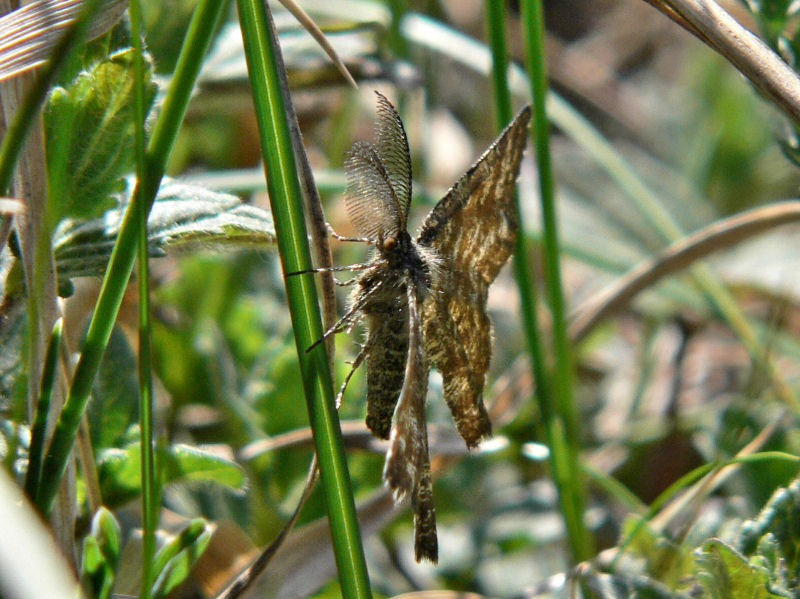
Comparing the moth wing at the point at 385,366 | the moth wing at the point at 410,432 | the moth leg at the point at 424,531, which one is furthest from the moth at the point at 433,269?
the moth leg at the point at 424,531

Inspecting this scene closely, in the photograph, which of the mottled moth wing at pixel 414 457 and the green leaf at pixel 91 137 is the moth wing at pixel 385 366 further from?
the green leaf at pixel 91 137

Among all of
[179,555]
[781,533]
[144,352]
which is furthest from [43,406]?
[781,533]

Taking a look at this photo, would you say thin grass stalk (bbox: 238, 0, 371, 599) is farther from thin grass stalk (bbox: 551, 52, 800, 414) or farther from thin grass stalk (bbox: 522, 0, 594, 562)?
thin grass stalk (bbox: 551, 52, 800, 414)

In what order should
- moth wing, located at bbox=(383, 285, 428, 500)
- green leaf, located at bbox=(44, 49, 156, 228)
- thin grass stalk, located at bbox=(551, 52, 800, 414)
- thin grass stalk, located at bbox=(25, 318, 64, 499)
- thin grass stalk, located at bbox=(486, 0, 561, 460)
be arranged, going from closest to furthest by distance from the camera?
moth wing, located at bbox=(383, 285, 428, 500), thin grass stalk, located at bbox=(25, 318, 64, 499), green leaf, located at bbox=(44, 49, 156, 228), thin grass stalk, located at bbox=(486, 0, 561, 460), thin grass stalk, located at bbox=(551, 52, 800, 414)

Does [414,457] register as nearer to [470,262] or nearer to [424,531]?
[424,531]

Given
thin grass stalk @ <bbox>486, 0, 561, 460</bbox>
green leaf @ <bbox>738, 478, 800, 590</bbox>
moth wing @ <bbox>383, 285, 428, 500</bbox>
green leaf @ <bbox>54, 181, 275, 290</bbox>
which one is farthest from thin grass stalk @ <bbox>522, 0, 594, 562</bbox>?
green leaf @ <bbox>54, 181, 275, 290</bbox>

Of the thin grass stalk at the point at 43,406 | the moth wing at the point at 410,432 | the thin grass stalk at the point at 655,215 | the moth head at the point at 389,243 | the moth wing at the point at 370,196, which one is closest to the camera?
the moth wing at the point at 410,432
